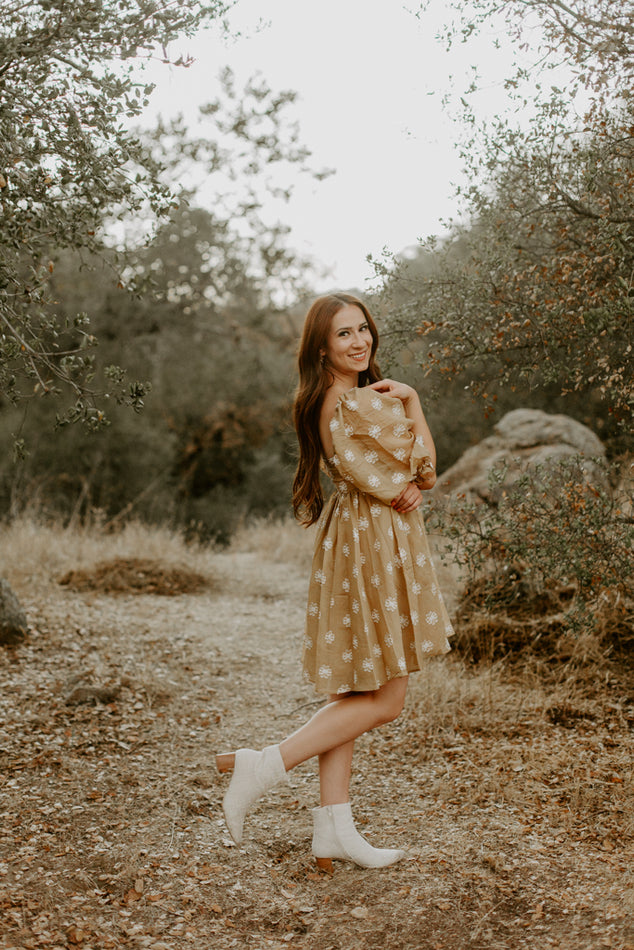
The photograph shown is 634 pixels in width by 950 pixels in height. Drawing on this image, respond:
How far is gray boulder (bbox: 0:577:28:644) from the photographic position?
5258 mm

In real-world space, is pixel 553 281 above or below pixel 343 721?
above

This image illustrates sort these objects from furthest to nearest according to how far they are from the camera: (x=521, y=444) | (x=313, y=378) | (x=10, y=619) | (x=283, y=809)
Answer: (x=521, y=444), (x=10, y=619), (x=283, y=809), (x=313, y=378)

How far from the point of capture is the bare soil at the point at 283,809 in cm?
253

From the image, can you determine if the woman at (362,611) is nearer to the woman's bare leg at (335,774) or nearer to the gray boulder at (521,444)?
the woman's bare leg at (335,774)

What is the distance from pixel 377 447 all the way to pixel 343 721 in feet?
3.07

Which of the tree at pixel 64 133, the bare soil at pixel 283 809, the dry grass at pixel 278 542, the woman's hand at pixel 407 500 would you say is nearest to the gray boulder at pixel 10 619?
the bare soil at pixel 283 809

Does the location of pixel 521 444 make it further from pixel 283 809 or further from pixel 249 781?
pixel 249 781

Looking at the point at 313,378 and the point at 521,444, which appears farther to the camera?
the point at 521,444

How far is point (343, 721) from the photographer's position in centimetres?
282

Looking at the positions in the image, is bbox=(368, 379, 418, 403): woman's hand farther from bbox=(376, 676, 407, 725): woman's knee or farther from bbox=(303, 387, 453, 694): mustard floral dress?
bbox=(376, 676, 407, 725): woman's knee

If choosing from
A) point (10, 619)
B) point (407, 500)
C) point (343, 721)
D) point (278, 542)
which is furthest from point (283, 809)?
point (278, 542)

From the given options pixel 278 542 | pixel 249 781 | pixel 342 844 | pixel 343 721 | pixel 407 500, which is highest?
pixel 407 500

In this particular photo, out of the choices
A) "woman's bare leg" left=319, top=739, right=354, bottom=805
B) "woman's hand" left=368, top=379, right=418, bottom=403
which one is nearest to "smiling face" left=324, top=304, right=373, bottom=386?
"woman's hand" left=368, top=379, right=418, bottom=403

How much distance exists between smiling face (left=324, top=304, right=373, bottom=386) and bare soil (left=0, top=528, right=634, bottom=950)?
1757mm
